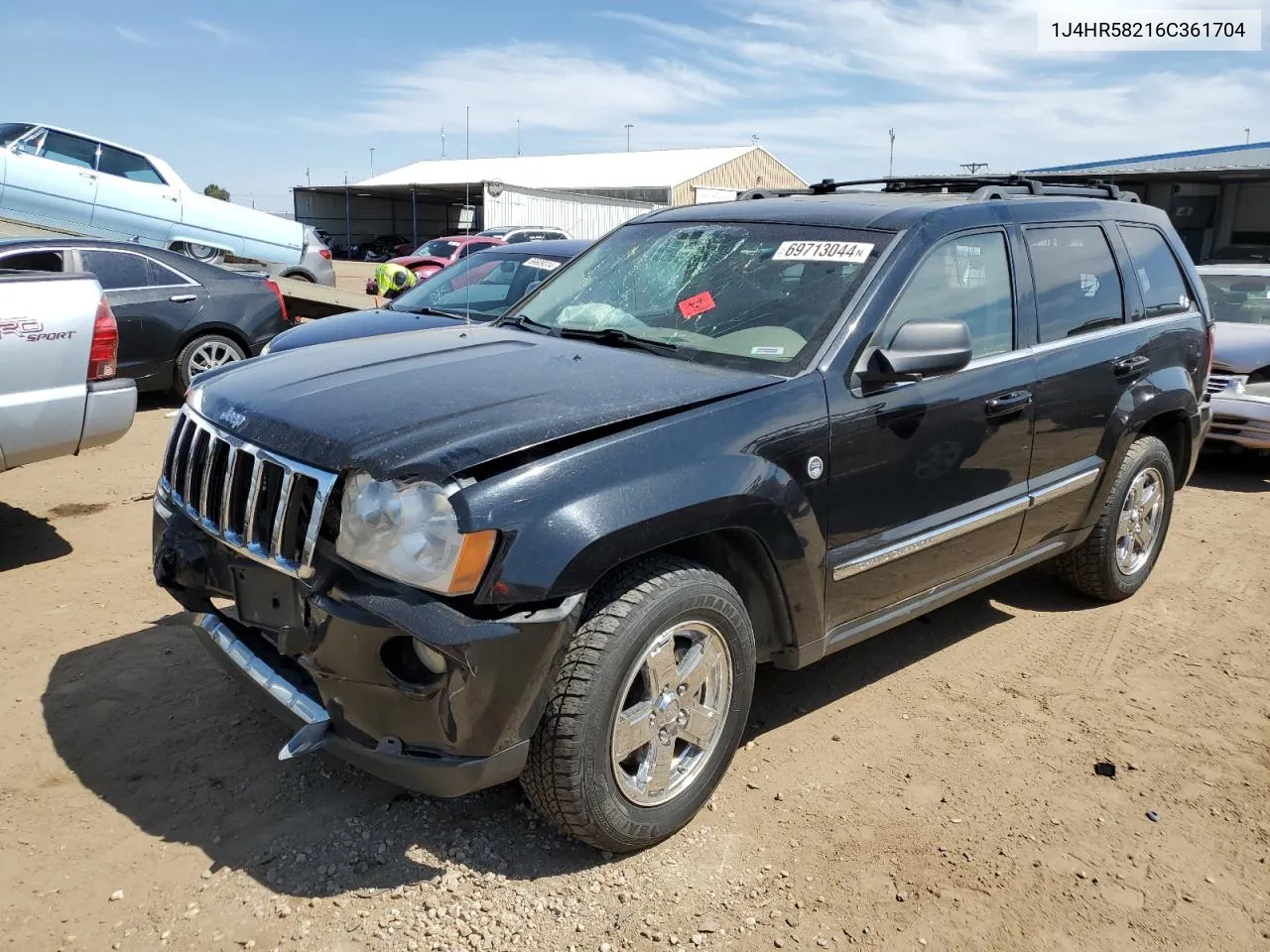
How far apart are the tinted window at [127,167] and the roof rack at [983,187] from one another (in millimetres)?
10841

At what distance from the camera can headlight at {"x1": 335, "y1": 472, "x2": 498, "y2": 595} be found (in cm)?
247

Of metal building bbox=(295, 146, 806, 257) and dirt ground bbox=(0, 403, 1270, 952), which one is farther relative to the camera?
metal building bbox=(295, 146, 806, 257)

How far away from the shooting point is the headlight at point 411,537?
97.3 inches

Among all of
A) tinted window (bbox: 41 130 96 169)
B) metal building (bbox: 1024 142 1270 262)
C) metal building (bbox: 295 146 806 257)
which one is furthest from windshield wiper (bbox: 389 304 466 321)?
metal building (bbox: 295 146 806 257)

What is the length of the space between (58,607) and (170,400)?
17.0ft

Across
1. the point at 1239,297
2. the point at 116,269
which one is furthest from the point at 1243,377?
the point at 116,269

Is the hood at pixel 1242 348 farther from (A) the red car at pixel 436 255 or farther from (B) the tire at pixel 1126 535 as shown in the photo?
(A) the red car at pixel 436 255

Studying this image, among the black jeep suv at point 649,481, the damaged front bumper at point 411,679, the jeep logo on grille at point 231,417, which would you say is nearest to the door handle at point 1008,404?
Result: the black jeep suv at point 649,481

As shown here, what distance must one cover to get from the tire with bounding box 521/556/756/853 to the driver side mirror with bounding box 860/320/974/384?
93cm

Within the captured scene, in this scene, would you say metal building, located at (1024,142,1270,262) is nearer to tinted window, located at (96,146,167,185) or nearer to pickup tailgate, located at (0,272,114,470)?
tinted window, located at (96,146,167,185)

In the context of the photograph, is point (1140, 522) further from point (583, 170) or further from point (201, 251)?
point (583, 170)

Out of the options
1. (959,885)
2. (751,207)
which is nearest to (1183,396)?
(751,207)

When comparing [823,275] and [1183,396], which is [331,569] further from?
[1183,396]

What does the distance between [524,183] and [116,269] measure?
4535 centimetres
